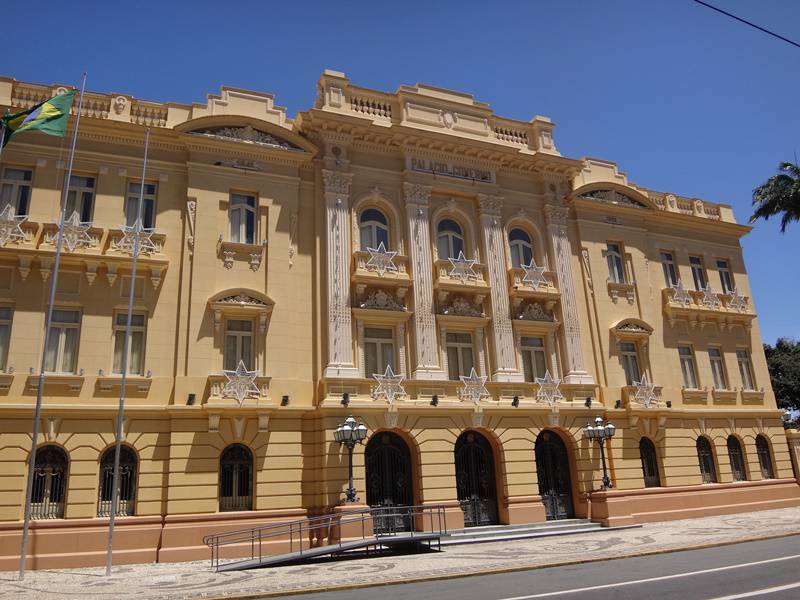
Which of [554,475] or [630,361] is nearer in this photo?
[554,475]

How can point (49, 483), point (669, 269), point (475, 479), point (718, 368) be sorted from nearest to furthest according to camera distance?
point (49, 483), point (475, 479), point (718, 368), point (669, 269)

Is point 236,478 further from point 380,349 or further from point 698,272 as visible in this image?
point 698,272

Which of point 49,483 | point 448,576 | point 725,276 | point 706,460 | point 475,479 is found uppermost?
point 725,276

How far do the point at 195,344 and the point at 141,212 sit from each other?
15.4ft

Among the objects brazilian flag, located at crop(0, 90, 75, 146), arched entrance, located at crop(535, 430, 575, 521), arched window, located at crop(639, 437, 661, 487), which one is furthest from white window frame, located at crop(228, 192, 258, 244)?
arched window, located at crop(639, 437, 661, 487)

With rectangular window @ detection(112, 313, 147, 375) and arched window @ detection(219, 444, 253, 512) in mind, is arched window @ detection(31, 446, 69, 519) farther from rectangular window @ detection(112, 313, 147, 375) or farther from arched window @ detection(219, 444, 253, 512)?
arched window @ detection(219, 444, 253, 512)

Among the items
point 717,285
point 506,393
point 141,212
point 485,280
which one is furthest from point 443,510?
point 717,285

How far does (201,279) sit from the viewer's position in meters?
20.8

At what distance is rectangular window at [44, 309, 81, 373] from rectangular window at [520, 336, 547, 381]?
15920 mm

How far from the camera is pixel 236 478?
19.8m

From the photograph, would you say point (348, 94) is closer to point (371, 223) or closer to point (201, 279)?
point (371, 223)

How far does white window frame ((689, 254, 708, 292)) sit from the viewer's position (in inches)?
1210

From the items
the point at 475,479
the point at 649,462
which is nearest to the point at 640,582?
the point at 475,479

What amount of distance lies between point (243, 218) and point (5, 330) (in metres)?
8.17
